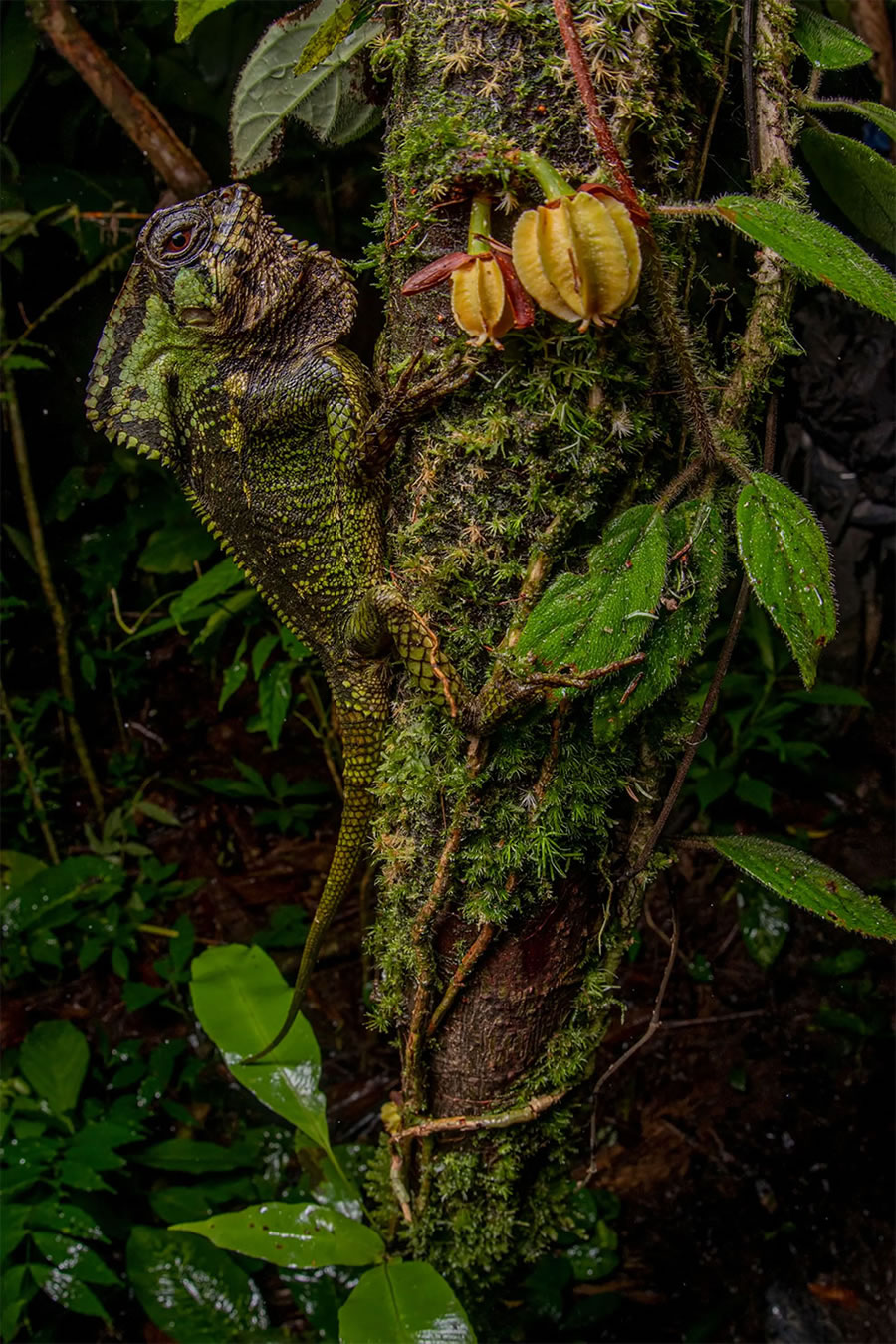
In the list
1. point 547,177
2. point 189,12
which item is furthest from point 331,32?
point 547,177

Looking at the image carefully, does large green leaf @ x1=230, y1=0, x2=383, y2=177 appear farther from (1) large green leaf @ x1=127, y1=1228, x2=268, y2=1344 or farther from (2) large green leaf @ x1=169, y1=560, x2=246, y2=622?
(1) large green leaf @ x1=127, y1=1228, x2=268, y2=1344

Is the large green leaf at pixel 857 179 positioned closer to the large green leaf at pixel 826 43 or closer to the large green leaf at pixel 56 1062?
the large green leaf at pixel 826 43

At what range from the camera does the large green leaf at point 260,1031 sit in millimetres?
1798

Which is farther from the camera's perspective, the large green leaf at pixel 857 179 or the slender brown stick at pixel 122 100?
the slender brown stick at pixel 122 100

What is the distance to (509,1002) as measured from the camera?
4.59 feet

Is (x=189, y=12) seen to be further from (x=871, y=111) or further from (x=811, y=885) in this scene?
(x=811, y=885)

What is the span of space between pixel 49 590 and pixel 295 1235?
2.22 metres

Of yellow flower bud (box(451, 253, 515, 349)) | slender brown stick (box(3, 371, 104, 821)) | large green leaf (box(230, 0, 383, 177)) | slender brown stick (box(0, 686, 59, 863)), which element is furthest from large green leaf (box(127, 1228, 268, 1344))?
large green leaf (box(230, 0, 383, 177))

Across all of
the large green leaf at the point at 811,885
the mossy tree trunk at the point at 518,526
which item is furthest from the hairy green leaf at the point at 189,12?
the large green leaf at the point at 811,885

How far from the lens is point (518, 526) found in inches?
47.3

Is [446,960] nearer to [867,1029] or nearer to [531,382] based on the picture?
[531,382]

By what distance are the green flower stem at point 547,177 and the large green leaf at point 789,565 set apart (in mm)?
378

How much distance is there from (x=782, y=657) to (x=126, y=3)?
257 cm

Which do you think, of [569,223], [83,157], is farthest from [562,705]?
[83,157]
